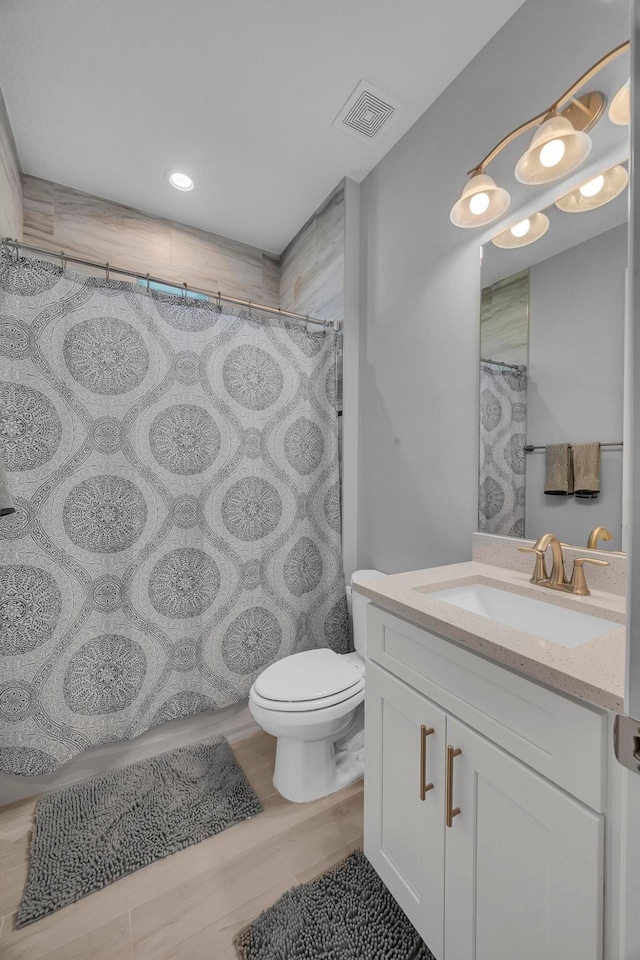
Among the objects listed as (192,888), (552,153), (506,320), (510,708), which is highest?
(552,153)

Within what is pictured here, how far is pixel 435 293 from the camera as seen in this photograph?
1.61 m

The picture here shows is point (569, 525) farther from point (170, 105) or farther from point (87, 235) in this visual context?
point (87, 235)

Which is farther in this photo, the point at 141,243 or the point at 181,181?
the point at 141,243

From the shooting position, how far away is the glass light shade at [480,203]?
1.24 meters

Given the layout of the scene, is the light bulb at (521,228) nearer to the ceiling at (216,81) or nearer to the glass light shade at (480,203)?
the glass light shade at (480,203)

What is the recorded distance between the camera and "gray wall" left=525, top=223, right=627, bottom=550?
107cm

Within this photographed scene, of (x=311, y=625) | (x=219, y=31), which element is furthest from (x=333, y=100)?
(x=311, y=625)

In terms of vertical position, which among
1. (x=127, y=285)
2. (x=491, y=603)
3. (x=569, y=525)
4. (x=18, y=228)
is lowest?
(x=491, y=603)

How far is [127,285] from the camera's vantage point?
162cm

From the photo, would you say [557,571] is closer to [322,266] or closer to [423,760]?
[423,760]

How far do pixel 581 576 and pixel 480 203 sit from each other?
3.76 feet

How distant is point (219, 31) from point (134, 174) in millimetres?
820

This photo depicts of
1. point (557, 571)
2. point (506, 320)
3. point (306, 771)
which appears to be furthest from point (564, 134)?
point (306, 771)

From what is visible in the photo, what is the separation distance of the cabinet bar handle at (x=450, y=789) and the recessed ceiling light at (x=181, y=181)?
8.28 ft
